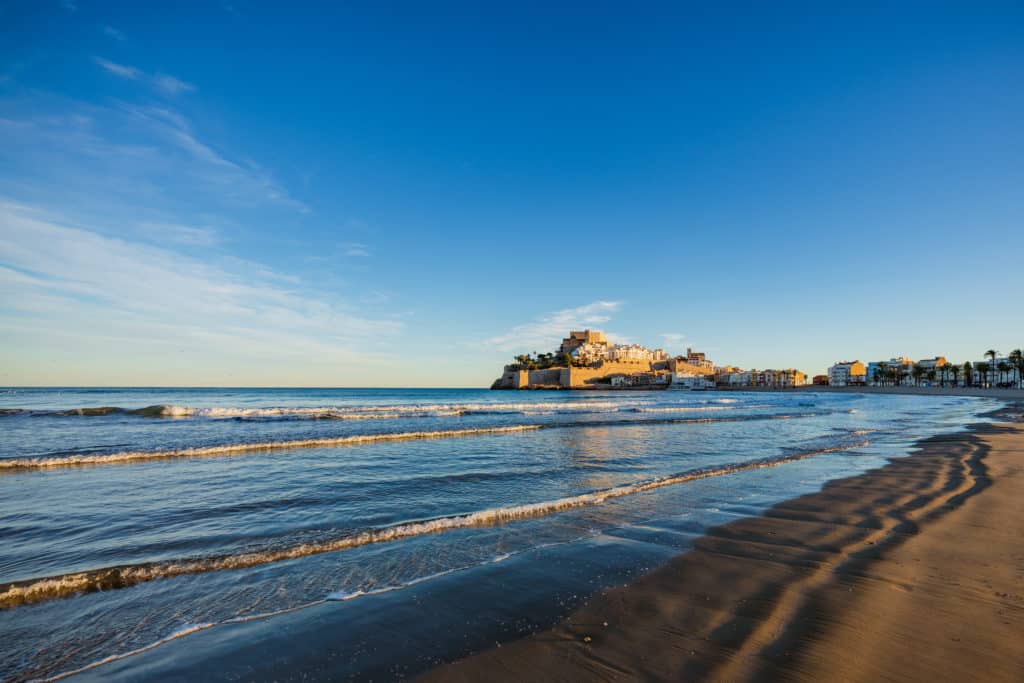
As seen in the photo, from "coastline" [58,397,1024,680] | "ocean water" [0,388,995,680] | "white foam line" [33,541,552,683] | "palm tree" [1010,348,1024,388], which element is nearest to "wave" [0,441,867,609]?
"ocean water" [0,388,995,680]

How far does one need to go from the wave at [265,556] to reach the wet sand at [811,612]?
100 inches

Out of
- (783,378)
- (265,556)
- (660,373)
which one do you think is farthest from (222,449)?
(783,378)

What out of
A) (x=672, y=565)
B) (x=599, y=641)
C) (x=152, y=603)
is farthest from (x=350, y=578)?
(x=672, y=565)

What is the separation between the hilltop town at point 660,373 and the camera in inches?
5639

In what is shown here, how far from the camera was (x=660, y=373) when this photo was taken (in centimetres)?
17012

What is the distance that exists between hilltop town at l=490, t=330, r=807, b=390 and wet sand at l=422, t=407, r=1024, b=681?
145515mm

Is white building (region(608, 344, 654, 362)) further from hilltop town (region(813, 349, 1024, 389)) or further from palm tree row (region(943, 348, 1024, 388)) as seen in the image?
palm tree row (region(943, 348, 1024, 388))

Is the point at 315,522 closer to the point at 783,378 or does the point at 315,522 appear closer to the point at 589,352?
the point at 589,352

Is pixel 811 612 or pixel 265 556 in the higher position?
pixel 811 612

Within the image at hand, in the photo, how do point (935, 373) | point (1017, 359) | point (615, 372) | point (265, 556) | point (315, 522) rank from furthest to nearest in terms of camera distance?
1. point (615, 372)
2. point (935, 373)
3. point (1017, 359)
4. point (315, 522)
5. point (265, 556)

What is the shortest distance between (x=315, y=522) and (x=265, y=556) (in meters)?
1.38

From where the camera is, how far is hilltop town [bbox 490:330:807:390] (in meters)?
155

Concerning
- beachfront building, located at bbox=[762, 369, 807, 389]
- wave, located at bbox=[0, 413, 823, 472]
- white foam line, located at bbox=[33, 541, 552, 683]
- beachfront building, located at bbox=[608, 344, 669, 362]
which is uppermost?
beachfront building, located at bbox=[608, 344, 669, 362]

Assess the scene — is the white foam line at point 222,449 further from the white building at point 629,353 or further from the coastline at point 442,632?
the white building at point 629,353
